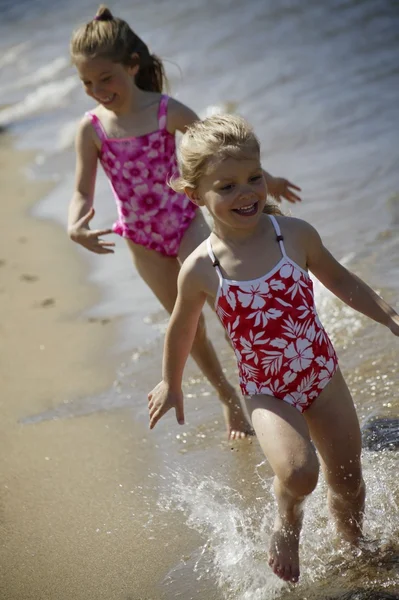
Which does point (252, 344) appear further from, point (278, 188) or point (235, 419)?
point (278, 188)

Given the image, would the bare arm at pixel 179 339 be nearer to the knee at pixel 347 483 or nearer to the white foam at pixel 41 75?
the knee at pixel 347 483

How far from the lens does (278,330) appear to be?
3281mm

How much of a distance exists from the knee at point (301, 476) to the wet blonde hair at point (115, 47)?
2.31 meters

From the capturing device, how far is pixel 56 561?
375 cm

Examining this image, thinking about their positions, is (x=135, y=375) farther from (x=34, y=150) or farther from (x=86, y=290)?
(x=34, y=150)

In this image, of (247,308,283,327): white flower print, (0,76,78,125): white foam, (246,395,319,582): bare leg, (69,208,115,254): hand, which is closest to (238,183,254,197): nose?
(247,308,283,327): white flower print

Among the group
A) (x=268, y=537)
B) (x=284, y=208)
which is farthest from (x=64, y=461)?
(x=284, y=208)

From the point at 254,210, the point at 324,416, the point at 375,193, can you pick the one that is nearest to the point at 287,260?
the point at 254,210

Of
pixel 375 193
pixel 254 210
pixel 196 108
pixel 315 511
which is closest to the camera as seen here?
pixel 254 210

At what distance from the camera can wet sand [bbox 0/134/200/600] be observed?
3.66 m

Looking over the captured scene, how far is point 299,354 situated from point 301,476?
1.45 ft

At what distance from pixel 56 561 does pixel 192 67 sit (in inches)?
350

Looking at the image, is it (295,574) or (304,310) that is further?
(304,310)

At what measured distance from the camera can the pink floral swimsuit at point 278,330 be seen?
3273mm
